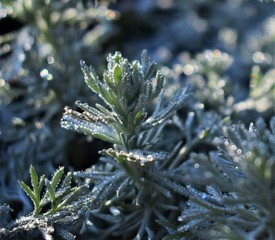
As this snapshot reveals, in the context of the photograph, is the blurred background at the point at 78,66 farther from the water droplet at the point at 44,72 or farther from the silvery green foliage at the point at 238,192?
the silvery green foliage at the point at 238,192

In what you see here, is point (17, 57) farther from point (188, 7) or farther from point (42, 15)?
point (188, 7)

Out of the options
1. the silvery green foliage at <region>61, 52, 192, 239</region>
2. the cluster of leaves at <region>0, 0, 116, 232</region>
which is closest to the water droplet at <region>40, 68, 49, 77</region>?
the cluster of leaves at <region>0, 0, 116, 232</region>

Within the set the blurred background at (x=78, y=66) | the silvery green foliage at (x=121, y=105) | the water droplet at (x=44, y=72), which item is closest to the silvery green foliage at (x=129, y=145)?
the silvery green foliage at (x=121, y=105)

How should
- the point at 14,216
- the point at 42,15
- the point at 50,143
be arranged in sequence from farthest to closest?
the point at 42,15 < the point at 50,143 < the point at 14,216

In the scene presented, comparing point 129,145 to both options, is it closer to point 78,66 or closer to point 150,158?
point 150,158

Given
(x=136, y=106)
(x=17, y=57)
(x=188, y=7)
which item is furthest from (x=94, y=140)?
(x=188, y=7)
